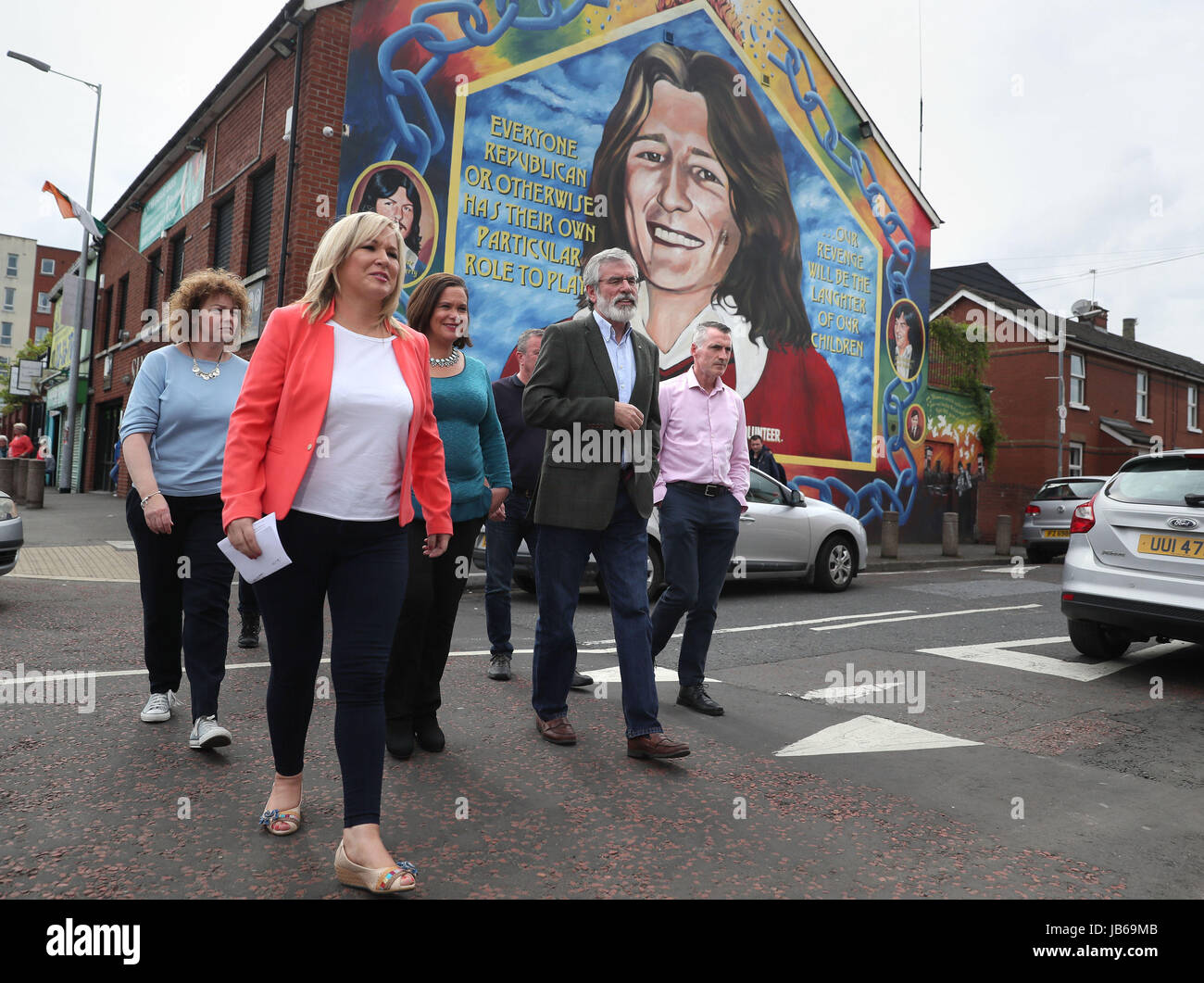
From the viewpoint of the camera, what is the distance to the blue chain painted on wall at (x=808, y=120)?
39.1ft

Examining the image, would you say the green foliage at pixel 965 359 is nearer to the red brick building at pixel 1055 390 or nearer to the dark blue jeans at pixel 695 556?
the red brick building at pixel 1055 390

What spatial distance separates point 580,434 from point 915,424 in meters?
17.7

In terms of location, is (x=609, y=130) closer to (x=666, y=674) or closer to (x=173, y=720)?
(x=666, y=674)

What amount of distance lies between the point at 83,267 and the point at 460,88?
15037mm

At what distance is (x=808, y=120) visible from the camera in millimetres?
17719

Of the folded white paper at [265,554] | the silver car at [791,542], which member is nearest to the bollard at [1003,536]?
the silver car at [791,542]

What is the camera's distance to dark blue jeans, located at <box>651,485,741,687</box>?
4.51 m

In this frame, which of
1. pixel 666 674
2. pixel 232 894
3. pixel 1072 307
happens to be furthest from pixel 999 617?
pixel 1072 307

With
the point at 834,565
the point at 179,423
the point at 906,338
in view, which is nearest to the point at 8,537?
the point at 179,423

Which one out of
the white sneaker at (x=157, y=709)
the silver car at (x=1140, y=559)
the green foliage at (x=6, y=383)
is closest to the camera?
the white sneaker at (x=157, y=709)

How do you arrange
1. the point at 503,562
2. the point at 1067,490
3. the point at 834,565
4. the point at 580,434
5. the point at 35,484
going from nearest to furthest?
the point at 580,434, the point at 503,562, the point at 834,565, the point at 35,484, the point at 1067,490

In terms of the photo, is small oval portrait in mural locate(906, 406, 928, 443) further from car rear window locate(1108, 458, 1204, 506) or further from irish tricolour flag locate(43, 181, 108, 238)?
irish tricolour flag locate(43, 181, 108, 238)

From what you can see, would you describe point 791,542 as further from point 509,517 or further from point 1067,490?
point 1067,490

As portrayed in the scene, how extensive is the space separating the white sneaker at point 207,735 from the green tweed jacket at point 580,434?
152 cm
